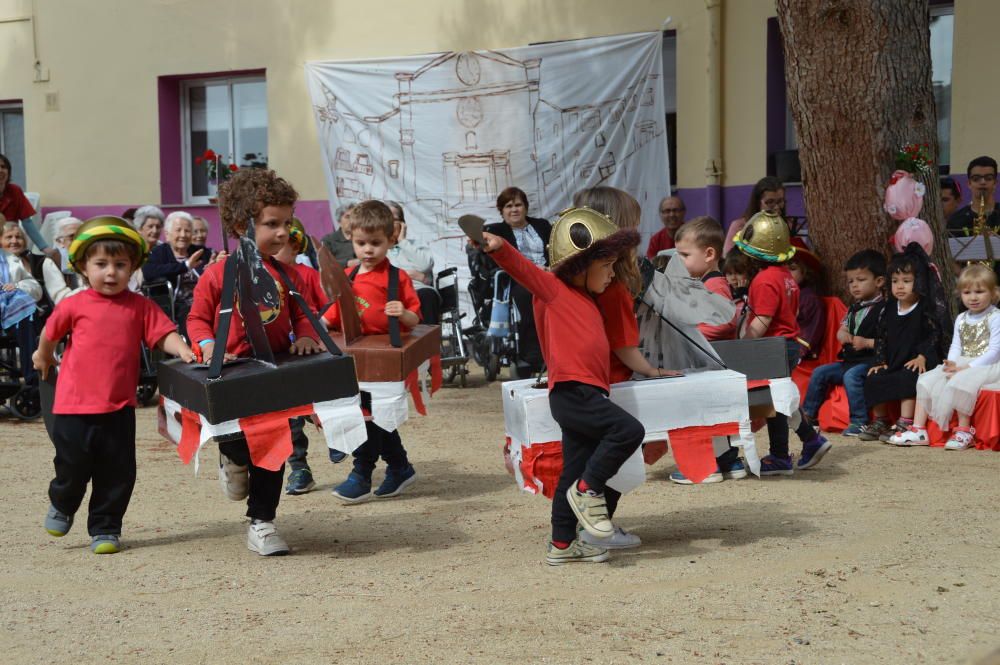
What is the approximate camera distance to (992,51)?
34.6 ft

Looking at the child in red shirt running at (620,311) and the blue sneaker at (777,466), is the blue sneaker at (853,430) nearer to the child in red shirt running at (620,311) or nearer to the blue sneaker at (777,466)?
the blue sneaker at (777,466)

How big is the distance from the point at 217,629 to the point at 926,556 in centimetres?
263

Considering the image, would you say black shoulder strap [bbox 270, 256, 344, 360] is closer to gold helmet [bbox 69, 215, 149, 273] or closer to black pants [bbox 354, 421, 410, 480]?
gold helmet [bbox 69, 215, 149, 273]

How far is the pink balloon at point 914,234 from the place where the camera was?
7.97 meters

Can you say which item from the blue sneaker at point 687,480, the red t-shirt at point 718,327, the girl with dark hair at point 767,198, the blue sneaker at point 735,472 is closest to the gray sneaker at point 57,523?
the blue sneaker at point 687,480

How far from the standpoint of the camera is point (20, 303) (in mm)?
8695

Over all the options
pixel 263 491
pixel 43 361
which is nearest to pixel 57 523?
pixel 43 361

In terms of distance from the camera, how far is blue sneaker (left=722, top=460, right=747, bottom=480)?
6.34m

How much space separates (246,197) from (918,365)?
4.56 m

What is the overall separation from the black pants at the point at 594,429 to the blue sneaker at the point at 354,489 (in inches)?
66.1

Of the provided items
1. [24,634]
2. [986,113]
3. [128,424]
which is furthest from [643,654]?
[986,113]

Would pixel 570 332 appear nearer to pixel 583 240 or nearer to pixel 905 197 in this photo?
pixel 583 240

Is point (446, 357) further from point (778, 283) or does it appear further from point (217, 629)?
point (217, 629)

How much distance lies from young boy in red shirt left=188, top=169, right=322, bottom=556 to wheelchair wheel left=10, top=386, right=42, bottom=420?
15.1 ft
